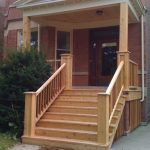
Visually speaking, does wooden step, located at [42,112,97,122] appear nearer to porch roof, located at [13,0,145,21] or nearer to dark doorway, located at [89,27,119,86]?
porch roof, located at [13,0,145,21]

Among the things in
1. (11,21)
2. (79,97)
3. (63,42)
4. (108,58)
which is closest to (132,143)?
(79,97)

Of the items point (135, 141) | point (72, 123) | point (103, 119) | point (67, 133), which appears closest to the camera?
point (103, 119)

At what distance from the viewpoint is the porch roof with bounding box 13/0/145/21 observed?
39.5 ft

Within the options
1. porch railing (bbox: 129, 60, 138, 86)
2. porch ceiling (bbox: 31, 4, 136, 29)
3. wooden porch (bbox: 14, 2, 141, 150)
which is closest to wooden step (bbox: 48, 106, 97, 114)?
wooden porch (bbox: 14, 2, 141, 150)

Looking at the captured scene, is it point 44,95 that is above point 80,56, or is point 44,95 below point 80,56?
below

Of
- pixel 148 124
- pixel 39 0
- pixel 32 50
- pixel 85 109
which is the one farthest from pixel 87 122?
pixel 39 0

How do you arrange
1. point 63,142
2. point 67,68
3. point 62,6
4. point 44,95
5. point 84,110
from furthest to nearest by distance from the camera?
point 62,6
point 67,68
point 44,95
point 84,110
point 63,142

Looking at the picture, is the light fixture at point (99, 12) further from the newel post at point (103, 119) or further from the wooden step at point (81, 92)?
the newel post at point (103, 119)

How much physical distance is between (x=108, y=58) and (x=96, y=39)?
1066 mm

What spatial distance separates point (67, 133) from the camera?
952cm

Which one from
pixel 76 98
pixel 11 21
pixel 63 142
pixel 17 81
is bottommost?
pixel 63 142

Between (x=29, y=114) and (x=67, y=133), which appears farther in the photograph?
(x=29, y=114)

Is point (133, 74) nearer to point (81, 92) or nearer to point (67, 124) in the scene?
point (81, 92)

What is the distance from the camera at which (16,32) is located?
17.4 metres
